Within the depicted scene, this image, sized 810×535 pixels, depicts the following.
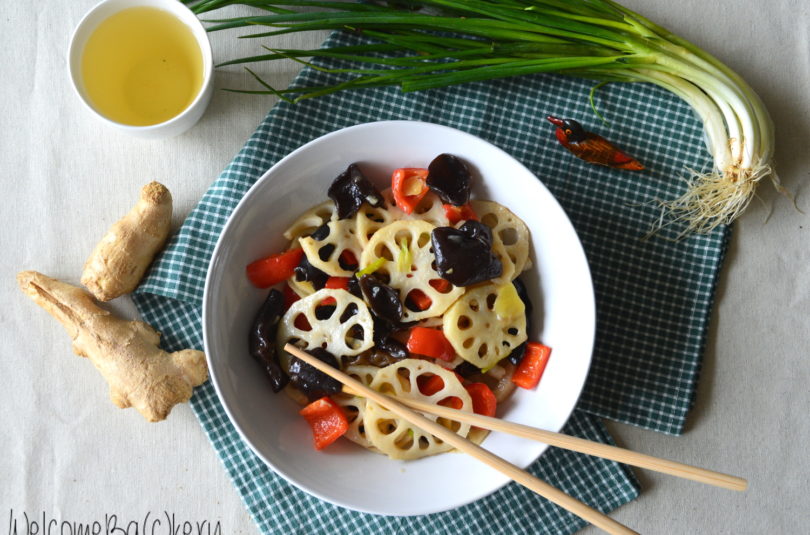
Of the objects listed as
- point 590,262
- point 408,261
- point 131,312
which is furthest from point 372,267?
point 131,312

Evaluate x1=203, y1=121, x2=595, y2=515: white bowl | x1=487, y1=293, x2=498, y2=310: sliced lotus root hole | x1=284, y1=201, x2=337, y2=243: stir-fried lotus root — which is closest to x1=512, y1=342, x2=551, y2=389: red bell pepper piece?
x1=203, y1=121, x2=595, y2=515: white bowl

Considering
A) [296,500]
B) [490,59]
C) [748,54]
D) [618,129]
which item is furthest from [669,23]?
[296,500]

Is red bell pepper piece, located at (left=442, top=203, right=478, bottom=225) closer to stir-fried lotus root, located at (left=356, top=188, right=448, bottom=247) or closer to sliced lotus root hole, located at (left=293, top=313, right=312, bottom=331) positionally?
stir-fried lotus root, located at (left=356, top=188, right=448, bottom=247)

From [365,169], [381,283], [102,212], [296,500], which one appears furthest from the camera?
[102,212]

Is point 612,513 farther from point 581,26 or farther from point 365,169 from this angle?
point 581,26

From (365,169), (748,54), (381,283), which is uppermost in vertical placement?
(748,54)

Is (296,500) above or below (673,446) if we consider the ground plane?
below
